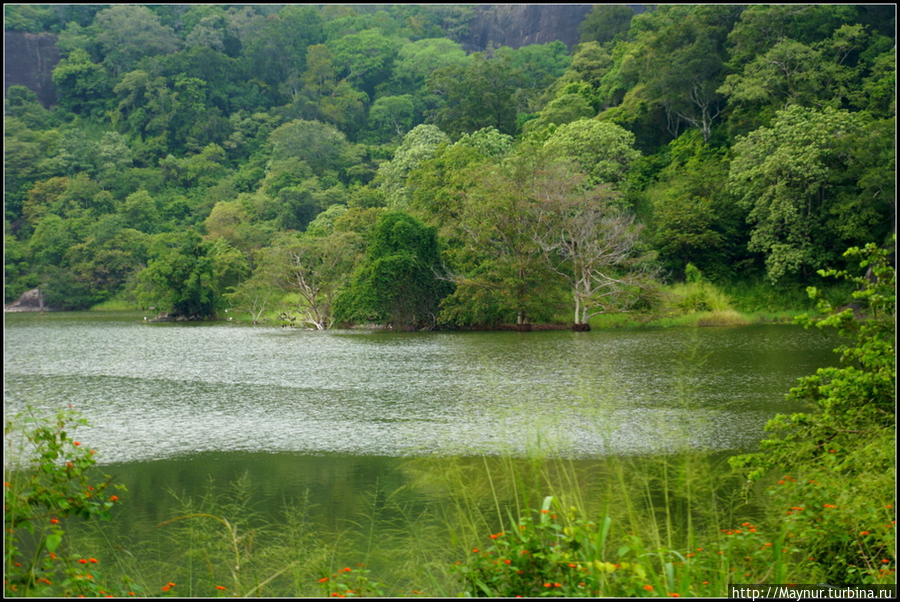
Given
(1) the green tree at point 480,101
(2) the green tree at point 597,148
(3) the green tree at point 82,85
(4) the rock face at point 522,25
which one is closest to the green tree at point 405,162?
(1) the green tree at point 480,101

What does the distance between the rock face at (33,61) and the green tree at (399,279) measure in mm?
49749

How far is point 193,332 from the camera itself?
104 ft

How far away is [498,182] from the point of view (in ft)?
103

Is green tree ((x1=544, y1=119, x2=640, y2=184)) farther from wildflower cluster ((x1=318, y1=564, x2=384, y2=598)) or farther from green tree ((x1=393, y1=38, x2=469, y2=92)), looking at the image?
green tree ((x1=393, y1=38, x2=469, y2=92))

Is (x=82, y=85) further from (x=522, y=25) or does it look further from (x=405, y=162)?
(x=522, y=25)

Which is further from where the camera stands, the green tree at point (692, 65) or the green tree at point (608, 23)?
the green tree at point (608, 23)

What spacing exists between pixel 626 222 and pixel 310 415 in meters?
20.3

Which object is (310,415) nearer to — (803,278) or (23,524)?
(23,524)

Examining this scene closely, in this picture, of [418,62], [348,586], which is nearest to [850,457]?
[348,586]

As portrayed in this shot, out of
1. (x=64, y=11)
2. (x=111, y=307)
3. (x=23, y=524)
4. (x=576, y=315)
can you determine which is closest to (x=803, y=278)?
(x=576, y=315)

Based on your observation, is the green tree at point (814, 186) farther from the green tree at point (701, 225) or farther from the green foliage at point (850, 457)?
the green foliage at point (850, 457)

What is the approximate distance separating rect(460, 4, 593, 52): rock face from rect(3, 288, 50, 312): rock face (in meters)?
46.2

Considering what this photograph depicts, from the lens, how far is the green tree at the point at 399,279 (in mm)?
31203

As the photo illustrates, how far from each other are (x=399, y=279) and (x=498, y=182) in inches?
205
